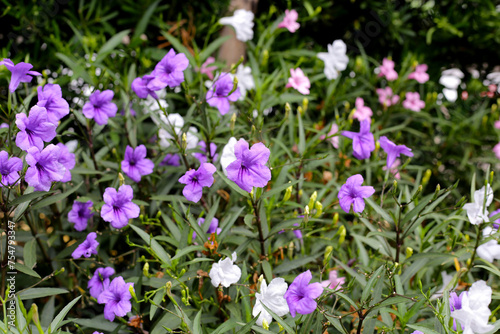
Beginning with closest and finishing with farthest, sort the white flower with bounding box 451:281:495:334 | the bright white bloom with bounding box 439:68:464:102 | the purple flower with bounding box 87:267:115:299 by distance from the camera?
the white flower with bounding box 451:281:495:334 → the purple flower with bounding box 87:267:115:299 → the bright white bloom with bounding box 439:68:464:102

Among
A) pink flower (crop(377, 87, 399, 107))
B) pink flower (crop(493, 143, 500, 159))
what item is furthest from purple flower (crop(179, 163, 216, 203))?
pink flower (crop(493, 143, 500, 159))

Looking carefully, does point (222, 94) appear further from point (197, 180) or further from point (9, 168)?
point (9, 168)

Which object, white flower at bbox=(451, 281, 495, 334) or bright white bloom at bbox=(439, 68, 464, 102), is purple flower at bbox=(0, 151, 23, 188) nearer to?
white flower at bbox=(451, 281, 495, 334)

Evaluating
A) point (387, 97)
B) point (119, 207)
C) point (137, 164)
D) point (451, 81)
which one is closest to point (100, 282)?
point (119, 207)

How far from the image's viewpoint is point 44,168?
0.86 metres

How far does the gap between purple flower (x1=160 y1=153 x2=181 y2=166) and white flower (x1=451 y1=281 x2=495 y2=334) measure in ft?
2.75

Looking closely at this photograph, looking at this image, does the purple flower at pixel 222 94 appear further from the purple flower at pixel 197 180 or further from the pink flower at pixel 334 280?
the pink flower at pixel 334 280

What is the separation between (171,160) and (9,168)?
1.68 feet

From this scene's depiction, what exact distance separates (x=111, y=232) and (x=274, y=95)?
2.38 feet

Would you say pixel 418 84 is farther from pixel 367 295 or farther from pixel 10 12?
pixel 10 12

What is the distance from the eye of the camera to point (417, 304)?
2.91 feet

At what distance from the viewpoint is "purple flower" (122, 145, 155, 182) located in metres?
1.10

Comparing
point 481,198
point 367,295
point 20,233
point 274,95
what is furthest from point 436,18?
point 20,233

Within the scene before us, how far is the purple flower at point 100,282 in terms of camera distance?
1.01 meters
